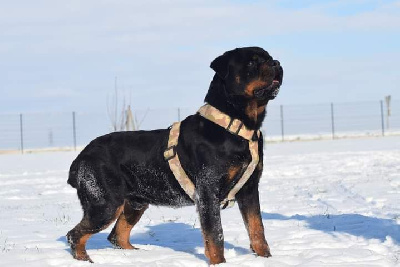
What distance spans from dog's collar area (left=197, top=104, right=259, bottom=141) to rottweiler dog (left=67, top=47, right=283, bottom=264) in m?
0.03


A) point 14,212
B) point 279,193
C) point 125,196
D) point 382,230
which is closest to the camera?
point 125,196

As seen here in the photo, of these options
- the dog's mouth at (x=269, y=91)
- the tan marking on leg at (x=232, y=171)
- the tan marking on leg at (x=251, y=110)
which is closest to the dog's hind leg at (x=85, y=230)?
the tan marking on leg at (x=232, y=171)

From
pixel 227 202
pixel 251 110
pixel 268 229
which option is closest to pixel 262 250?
pixel 227 202

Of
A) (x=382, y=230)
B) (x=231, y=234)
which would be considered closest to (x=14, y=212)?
(x=231, y=234)

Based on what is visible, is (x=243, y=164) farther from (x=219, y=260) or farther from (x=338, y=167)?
(x=338, y=167)

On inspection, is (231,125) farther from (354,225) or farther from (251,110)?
(354,225)

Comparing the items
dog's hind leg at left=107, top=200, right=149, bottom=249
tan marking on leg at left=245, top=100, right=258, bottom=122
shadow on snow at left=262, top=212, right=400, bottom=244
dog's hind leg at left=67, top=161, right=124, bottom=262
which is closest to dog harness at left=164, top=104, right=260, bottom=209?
tan marking on leg at left=245, top=100, right=258, bottom=122

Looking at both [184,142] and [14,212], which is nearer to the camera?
[184,142]

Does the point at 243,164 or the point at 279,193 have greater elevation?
the point at 243,164

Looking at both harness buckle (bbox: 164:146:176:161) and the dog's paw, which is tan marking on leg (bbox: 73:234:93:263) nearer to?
harness buckle (bbox: 164:146:176:161)

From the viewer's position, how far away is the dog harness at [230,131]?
17.1ft

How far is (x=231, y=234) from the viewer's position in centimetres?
680

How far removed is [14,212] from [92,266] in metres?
4.27

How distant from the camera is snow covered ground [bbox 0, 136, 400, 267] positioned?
18.0ft
